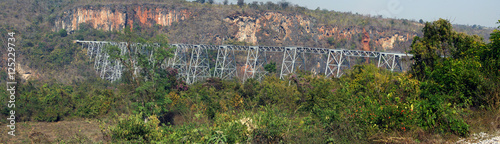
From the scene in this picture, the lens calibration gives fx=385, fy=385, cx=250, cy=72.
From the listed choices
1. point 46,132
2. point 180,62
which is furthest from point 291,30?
point 46,132

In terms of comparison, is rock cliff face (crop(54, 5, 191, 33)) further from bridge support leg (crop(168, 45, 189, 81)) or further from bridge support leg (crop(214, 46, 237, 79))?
bridge support leg (crop(214, 46, 237, 79))

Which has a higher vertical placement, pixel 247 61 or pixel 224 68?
pixel 247 61

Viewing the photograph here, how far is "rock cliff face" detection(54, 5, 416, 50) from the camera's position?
8088cm

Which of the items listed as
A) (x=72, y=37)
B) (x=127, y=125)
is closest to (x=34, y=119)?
(x=127, y=125)

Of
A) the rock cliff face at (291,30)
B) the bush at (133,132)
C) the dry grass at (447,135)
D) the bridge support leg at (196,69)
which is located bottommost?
the bridge support leg at (196,69)

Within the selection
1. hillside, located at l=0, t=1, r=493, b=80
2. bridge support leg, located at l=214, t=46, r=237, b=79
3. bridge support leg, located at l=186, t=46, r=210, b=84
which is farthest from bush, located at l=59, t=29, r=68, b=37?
bridge support leg, located at l=214, t=46, r=237, b=79

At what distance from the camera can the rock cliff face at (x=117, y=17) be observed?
82562mm

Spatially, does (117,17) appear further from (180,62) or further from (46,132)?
(46,132)

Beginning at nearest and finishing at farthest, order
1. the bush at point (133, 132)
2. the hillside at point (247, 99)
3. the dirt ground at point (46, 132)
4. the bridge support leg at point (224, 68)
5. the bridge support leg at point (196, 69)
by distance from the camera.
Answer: the hillside at point (247, 99)
the bush at point (133, 132)
the dirt ground at point (46, 132)
the bridge support leg at point (224, 68)
the bridge support leg at point (196, 69)

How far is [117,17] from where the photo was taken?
275 feet

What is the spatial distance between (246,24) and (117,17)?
28.3 metres

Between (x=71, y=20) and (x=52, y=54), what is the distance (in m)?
23.2

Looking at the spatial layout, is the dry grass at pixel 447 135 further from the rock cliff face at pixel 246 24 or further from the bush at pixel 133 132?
the rock cliff face at pixel 246 24

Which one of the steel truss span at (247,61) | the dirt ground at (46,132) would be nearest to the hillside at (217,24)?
the steel truss span at (247,61)
